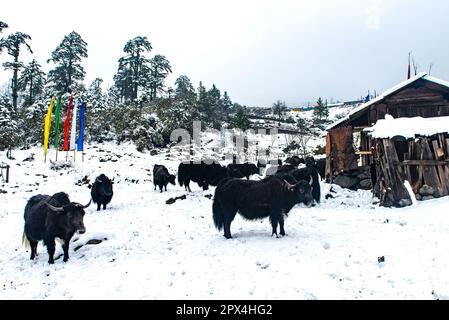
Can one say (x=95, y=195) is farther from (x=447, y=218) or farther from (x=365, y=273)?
(x=447, y=218)

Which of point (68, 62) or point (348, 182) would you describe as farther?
point (68, 62)

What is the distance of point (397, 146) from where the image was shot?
52.2 ft

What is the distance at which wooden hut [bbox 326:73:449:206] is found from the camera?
11791mm

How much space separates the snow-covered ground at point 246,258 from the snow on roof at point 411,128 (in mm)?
2639

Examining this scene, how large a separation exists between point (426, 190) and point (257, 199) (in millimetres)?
6958

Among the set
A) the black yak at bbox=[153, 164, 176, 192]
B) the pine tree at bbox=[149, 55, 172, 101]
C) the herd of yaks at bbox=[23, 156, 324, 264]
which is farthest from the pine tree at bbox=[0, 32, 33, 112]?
the herd of yaks at bbox=[23, 156, 324, 264]

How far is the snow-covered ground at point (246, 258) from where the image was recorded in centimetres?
539

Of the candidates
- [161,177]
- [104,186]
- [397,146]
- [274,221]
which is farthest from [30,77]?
[274,221]

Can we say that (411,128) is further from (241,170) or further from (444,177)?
(241,170)

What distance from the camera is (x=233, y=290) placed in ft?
17.5

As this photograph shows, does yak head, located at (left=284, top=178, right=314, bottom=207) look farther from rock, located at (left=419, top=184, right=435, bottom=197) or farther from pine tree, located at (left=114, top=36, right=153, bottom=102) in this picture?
pine tree, located at (left=114, top=36, right=153, bottom=102)

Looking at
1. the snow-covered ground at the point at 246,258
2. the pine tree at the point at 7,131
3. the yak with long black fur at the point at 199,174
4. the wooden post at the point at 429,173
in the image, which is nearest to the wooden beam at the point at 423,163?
the wooden post at the point at 429,173

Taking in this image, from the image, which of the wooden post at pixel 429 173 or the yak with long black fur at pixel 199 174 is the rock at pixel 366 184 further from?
the yak with long black fur at pixel 199 174

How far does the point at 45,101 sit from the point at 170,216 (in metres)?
31.7
